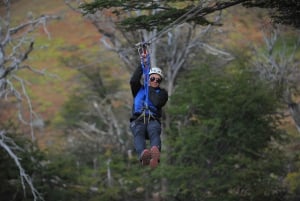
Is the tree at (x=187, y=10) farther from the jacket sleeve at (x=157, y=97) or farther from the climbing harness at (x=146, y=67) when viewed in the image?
the jacket sleeve at (x=157, y=97)

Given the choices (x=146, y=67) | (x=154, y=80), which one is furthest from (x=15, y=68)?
(x=146, y=67)

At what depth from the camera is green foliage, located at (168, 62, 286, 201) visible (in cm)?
1702

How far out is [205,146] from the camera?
58.8 ft

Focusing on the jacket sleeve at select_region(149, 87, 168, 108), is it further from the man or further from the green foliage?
the green foliage

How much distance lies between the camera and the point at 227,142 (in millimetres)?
17953

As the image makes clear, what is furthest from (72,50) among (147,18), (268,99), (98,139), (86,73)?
(147,18)

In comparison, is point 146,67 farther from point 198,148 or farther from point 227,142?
point 227,142

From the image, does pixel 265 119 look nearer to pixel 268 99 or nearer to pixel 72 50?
pixel 268 99

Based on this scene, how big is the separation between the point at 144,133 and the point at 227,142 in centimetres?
934

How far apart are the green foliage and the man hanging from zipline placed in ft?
26.7

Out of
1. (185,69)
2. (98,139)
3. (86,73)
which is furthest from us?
(86,73)

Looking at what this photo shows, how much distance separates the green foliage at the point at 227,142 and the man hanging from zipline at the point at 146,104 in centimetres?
814

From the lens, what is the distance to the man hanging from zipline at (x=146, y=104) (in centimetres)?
877

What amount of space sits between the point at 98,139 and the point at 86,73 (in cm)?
566
